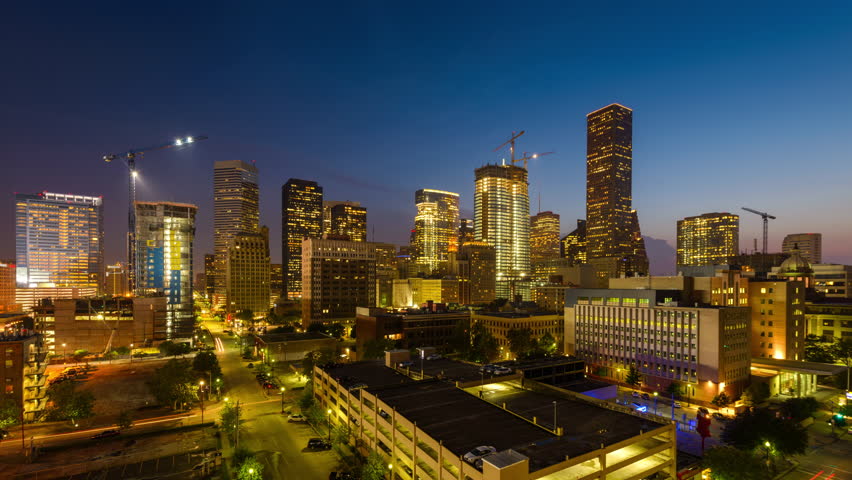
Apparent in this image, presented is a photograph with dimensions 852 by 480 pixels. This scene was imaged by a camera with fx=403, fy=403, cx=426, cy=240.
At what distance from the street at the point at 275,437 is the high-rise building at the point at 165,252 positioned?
95968 millimetres

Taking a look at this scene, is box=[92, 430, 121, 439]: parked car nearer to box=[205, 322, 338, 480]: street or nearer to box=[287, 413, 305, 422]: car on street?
box=[205, 322, 338, 480]: street

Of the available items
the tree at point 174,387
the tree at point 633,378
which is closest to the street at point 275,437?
the tree at point 174,387

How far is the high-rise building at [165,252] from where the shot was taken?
561 feet

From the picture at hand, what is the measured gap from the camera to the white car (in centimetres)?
3716

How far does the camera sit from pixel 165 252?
573 feet

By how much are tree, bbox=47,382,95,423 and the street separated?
2385 cm

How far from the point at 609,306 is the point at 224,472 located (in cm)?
9376

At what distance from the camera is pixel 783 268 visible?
159 m

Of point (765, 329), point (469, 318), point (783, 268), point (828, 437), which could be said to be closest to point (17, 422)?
point (469, 318)

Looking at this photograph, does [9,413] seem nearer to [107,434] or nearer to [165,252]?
[107,434]

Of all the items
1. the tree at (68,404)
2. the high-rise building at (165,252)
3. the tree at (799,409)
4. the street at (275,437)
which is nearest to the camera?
the street at (275,437)

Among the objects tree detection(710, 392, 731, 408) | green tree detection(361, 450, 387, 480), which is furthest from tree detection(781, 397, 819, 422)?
green tree detection(361, 450, 387, 480)

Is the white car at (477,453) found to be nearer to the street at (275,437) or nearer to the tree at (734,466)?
the street at (275,437)

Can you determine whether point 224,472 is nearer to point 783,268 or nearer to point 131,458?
point 131,458
